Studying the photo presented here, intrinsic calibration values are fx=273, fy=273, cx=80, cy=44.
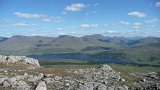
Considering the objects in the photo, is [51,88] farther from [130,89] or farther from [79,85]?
[130,89]

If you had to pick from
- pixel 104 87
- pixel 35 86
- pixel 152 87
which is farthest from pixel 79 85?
pixel 152 87

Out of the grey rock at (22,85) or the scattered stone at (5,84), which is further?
the scattered stone at (5,84)

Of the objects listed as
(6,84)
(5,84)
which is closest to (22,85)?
(6,84)

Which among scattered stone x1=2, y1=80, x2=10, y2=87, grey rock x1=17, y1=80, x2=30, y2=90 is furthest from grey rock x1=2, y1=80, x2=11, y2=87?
grey rock x1=17, y1=80, x2=30, y2=90

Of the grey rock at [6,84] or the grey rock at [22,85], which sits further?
the grey rock at [6,84]

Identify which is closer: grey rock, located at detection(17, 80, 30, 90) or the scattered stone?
grey rock, located at detection(17, 80, 30, 90)

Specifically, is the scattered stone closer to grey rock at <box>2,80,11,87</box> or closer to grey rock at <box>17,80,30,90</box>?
grey rock at <box>2,80,11,87</box>

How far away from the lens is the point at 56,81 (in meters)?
42.8

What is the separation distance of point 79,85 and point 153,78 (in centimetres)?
2536

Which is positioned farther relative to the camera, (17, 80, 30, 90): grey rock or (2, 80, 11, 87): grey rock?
(2, 80, 11, 87): grey rock

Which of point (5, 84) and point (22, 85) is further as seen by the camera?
point (22, 85)

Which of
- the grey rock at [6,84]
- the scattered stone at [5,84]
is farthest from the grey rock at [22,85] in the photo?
the scattered stone at [5,84]

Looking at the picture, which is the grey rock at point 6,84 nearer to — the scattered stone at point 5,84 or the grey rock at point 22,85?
the scattered stone at point 5,84

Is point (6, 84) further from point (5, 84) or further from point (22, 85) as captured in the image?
point (22, 85)
